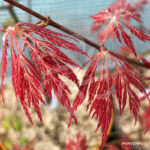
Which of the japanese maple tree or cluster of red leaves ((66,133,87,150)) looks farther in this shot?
cluster of red leaves ((66,133,87,150))

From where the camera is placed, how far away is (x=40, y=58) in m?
0.36

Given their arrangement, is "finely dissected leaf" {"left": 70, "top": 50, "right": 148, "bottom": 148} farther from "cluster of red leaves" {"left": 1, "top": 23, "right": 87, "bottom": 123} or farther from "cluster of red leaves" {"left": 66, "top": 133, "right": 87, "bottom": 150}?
"cluster of red leaves" {"left": 66, "top": 133, "right": 87, "bottom": 150}

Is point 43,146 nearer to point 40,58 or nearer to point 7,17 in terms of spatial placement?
point 7,17

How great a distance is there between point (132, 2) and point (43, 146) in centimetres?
95

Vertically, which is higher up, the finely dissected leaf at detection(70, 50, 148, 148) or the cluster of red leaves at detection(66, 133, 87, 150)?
the finely dissected leaf at detection(70, 50, 148, 148)

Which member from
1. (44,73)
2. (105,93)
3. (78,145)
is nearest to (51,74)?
(44,73)

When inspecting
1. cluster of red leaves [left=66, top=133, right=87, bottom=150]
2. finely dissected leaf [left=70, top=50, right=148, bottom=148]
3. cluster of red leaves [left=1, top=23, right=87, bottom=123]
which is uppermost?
cluster of red leaves [left=1, top=23, right=87, bottom=123]

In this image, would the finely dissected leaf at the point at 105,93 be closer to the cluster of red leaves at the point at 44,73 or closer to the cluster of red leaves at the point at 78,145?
the cluster of red leaves at the point at 44,73

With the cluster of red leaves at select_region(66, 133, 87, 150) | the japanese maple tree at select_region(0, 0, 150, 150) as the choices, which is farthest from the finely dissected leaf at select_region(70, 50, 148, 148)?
the cluster of red leaves at select_region(66, 133, 87, 150)

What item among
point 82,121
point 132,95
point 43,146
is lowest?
point 43,146

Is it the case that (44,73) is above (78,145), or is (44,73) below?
above

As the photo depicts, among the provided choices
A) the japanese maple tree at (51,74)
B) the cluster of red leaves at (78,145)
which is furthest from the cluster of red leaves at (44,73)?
the cluster of red leaves at (78,145)

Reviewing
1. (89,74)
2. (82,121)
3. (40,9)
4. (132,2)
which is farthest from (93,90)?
(82,121)

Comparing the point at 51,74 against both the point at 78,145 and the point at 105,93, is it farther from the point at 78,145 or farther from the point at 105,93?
the point at 78,145
